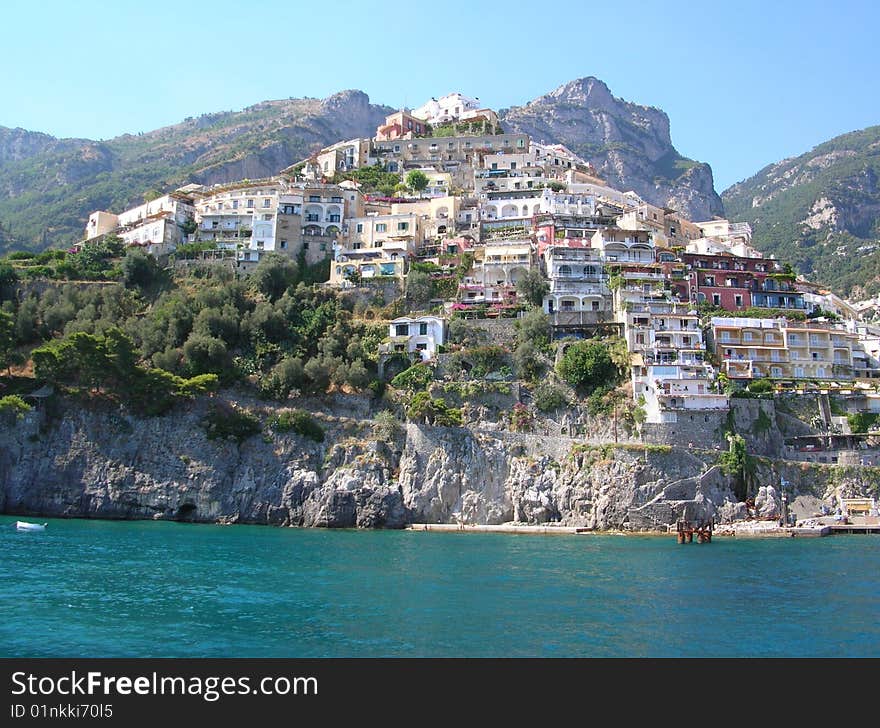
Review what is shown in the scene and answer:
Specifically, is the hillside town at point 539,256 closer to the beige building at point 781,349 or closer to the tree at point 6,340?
the beige building at point 781,349

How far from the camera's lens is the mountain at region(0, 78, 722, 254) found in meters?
132

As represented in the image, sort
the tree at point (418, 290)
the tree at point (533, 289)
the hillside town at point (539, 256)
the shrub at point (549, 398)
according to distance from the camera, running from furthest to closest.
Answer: the tree at point (418, 290)
the tree at point (533, 289)
the hillside town at point (539, 256)
the shrub at point (549, 398)

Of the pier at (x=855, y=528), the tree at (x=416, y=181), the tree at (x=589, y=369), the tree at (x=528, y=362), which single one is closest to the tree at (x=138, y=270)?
the tree at (x=416, y=181)

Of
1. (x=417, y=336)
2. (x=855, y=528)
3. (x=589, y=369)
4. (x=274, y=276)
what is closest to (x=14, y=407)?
(x=274, y=276)

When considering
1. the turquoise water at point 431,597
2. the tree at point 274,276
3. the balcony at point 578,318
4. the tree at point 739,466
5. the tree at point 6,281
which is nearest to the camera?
the turquoise water at point 431,597

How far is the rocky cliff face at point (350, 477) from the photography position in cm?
5409

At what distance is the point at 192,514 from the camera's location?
59031 millimetres

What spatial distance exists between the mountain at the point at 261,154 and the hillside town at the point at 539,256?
4174 cm

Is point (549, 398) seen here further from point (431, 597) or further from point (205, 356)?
point (431, 597)

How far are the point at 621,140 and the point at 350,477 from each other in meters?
135

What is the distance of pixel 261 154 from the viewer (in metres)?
134

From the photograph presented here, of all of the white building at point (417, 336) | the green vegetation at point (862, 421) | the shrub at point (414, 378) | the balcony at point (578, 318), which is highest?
the balcony at point (578, 318)
